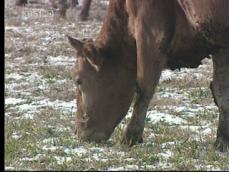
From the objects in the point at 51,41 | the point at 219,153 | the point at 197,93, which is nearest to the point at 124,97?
the point at 219,153

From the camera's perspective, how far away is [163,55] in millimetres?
6656

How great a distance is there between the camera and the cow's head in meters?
7.09

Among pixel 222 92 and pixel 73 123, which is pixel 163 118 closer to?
pixel 73 123

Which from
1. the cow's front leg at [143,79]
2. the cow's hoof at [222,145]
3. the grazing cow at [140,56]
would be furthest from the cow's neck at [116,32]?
the cow's hoof at [222,145]

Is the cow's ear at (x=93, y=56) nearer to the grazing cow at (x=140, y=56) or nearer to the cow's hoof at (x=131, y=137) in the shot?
the grazing cow at (x=140, y=56)

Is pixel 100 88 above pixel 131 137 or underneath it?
above

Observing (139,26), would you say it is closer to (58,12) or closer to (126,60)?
(126,60)

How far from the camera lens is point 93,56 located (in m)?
7.05

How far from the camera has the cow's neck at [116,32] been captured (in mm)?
7070

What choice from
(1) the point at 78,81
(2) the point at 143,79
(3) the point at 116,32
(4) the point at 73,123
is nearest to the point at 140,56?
(2) the point at 143,79

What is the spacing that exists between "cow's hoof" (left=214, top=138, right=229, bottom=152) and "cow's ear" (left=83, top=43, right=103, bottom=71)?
1.51 meters

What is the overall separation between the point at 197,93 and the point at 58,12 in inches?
473

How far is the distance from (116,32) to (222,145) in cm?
169

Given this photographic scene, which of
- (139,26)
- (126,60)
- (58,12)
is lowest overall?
(58,12)
